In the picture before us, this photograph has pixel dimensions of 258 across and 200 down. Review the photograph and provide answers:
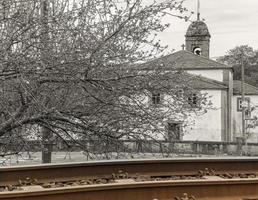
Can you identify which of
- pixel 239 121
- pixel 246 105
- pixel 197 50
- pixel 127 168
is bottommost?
pixel 127 168

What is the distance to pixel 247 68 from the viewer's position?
11206cm

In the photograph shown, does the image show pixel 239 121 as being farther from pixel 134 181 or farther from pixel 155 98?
pixel 134 181

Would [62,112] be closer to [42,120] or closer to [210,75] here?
[42,120]

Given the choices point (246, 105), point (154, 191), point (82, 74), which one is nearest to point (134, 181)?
point (154, 191)

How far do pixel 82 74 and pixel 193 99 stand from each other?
119 inches

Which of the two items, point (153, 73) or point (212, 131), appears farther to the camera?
point (212, 131)

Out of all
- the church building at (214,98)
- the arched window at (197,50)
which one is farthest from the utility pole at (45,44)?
the arched window at (197,50)

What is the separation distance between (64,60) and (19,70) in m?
0.85

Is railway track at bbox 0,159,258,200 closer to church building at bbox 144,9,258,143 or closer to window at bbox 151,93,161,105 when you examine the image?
window at bbox 151,93,161,105

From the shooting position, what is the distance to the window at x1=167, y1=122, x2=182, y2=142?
436 inches

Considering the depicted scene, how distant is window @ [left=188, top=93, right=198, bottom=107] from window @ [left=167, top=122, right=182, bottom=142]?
1.79 ft

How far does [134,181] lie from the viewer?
315 inches

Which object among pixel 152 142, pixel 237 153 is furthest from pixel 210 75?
pixel 152 142

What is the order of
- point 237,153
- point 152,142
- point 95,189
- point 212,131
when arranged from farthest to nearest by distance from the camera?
point 212,131, point 237,153, point 152,142, point 95,189
